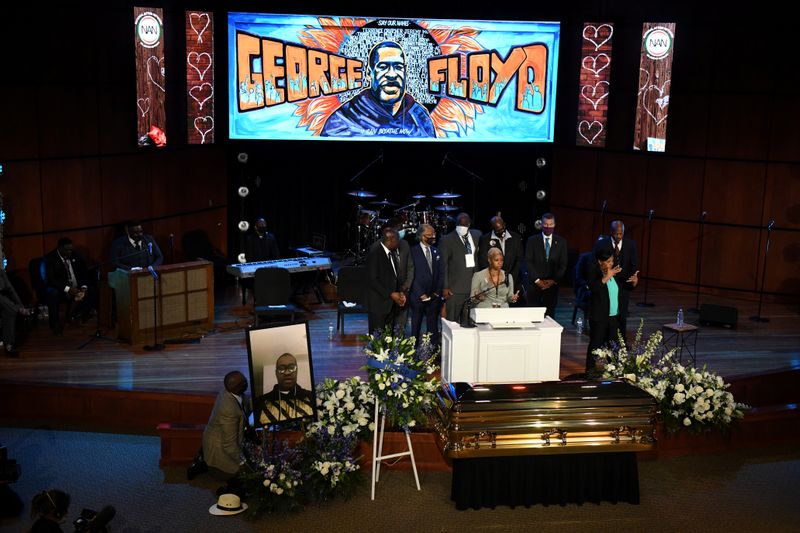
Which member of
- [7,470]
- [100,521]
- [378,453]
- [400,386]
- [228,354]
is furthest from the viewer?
[228,354]

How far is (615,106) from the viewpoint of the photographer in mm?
13773

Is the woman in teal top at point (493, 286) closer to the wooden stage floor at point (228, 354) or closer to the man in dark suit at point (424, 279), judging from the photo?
the man in dark suit at point (424, 279)

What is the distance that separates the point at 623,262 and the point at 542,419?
11.7ft

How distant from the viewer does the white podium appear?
774cm

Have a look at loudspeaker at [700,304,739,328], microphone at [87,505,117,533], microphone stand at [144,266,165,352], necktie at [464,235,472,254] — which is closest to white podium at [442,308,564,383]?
necktie at [464,235,472,254]

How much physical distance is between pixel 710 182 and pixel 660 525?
24.7 feet

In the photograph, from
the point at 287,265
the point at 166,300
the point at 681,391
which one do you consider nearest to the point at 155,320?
the point at 166,300

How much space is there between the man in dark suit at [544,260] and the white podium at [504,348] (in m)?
2.69

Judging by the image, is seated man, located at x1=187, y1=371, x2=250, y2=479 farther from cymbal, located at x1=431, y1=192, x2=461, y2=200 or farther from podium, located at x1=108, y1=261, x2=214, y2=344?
cymbal, located at x1=431, y1=192, x2=461, y2=200

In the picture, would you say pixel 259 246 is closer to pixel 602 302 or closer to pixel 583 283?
pixel 583 283

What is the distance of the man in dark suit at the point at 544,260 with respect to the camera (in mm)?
10516

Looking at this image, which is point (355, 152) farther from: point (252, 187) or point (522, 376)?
point (522, 376)

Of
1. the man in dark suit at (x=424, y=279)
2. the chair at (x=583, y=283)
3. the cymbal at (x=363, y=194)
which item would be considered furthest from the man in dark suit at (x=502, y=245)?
the cymbal at (x=363, y=194)

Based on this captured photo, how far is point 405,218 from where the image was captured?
13828 millimetres
